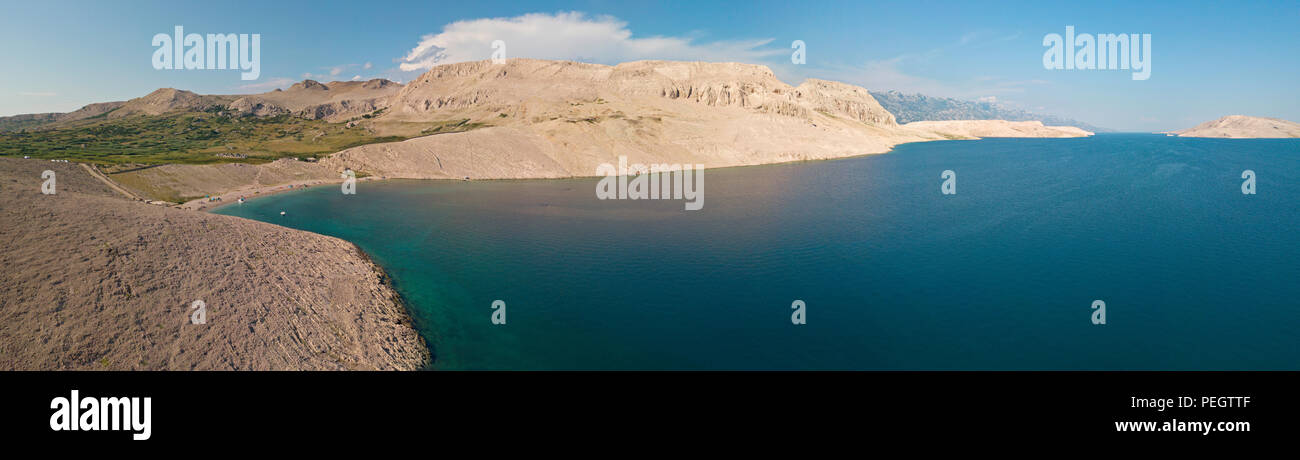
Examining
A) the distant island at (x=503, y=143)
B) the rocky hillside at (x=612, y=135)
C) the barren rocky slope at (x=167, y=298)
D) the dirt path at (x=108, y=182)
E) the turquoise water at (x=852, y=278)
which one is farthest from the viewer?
the rocky hillside at (x=612, y=135)

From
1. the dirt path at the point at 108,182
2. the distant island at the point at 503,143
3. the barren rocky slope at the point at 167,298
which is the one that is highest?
the distant island at the point at 503,143

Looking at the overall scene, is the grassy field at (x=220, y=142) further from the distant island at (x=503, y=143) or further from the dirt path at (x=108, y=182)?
the dirt path at (x=108, y=182)

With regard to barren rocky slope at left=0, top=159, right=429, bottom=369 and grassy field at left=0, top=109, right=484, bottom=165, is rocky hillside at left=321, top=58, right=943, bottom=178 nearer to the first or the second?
grassy field at left=0, top=109, right=484, bottom=165

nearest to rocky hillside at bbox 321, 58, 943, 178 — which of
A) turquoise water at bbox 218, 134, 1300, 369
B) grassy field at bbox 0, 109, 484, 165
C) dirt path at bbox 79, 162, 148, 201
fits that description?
grassy field at bbox 0, 109, 484, 165

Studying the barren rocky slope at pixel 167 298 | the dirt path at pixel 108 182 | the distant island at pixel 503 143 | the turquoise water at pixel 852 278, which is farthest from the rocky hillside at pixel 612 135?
the barren rocky slope at pixel 167 298

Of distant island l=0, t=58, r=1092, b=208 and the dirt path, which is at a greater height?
distant island l=0, t=58, r=1092, b=208
